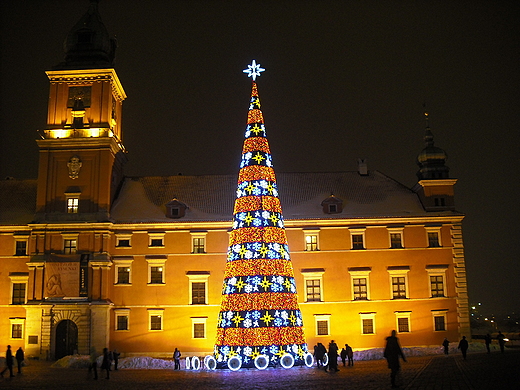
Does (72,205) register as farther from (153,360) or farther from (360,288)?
(360,288)

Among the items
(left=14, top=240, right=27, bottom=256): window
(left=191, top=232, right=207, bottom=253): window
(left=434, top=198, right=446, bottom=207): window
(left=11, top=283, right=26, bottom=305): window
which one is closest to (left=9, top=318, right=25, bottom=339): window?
(left=11, top=283, right=26, bottom=305): window

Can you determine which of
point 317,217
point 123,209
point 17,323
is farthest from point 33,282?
point 317,217

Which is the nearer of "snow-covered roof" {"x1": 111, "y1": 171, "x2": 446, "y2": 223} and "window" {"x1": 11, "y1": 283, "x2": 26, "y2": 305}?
"window" {"x1": 11, "y1": 283, "x2": 26, "y2": 305}

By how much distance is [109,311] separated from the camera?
39406mm

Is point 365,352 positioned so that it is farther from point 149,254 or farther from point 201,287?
point 149,254

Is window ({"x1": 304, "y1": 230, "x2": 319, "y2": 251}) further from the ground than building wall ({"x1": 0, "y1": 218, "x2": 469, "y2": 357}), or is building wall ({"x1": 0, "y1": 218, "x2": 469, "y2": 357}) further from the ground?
window ({"x1": 304, "y1": 230, "x2": 319, "y2": 251})

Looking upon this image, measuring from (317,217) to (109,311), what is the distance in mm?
15201

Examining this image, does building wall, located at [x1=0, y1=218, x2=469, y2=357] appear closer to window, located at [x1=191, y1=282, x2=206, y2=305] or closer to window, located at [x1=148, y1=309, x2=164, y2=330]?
window, located at [x1=148, y1=309, x2=164, y2=330]

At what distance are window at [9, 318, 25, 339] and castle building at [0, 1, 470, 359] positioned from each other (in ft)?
0.22

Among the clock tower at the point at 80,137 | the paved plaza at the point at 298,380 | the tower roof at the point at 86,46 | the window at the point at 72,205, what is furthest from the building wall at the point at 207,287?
the paved plaza at the point at 298,380

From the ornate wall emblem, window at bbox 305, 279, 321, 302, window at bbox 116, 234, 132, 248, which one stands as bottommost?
window at bbox 305, 279, 321, 302

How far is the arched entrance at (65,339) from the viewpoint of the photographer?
127 ft

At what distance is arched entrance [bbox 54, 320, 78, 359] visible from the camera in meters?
38.6

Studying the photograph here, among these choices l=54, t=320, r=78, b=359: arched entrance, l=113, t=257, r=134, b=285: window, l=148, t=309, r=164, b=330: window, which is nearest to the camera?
l=54, t=320, r=78, b=359: arched entrance
